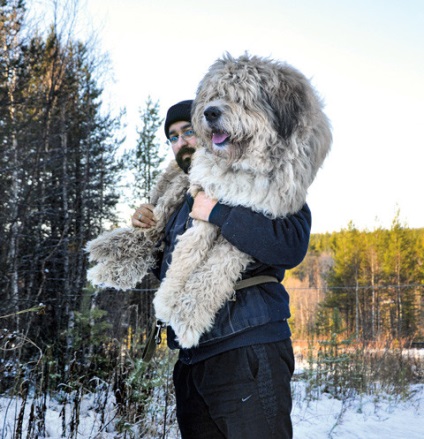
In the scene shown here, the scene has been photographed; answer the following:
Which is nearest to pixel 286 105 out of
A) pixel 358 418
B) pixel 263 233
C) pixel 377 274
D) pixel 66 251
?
pixel 263 233

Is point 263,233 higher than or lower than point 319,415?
higher

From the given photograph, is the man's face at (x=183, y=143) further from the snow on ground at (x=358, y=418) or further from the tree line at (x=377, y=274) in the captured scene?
the tree line at (x=377, y=274)

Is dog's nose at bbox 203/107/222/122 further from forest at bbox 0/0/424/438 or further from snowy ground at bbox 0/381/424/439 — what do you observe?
snowy ground at bbox 0/381/424/439

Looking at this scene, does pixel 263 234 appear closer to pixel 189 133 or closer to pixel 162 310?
pixel 162 310

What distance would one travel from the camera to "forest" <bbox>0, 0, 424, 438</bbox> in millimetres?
4352

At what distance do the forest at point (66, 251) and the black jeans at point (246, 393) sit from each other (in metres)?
0.79

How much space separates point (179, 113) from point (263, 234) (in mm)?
1023

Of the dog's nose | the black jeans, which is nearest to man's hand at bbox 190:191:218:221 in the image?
the dog's nose

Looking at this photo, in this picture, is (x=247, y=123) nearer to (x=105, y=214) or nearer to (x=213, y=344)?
(x=213, y=344)

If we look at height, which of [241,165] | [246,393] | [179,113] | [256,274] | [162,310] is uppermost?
[179,113]

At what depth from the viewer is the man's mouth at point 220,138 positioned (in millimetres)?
2049

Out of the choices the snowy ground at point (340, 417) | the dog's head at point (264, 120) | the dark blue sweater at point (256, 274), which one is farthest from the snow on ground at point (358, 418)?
the dog's head at point (264, 120)

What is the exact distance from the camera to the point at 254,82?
2055 millimetres

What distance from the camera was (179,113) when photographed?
2625mm
